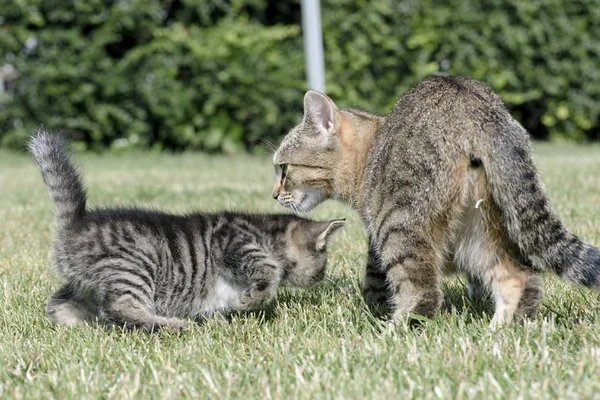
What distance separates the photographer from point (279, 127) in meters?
12.1

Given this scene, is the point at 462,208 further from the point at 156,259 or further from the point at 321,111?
the point at 156,259

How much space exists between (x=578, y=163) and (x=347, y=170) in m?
6.70

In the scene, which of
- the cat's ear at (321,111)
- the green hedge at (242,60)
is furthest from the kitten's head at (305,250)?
the green hedge at (242,60)

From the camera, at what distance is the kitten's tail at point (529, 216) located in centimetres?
313

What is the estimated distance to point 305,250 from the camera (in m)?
4.00

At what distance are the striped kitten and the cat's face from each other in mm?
222

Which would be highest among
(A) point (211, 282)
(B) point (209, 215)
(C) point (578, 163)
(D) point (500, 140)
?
(D) point (500, 140)

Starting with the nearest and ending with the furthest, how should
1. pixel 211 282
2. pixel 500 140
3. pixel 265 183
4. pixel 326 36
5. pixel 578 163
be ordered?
pixel 500 140 → pixel 211 282 → pixel 265 183 → pixel 578 163 → pixel 326 36

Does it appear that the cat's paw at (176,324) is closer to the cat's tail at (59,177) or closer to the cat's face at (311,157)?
the cat's tail at (59,177)

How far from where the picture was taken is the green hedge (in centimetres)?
1127

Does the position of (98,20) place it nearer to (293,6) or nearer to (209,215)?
(293,6)

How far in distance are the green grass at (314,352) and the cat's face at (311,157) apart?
53cm

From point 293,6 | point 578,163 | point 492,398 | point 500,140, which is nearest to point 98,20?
point 293,6

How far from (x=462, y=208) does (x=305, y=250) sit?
1030mm
